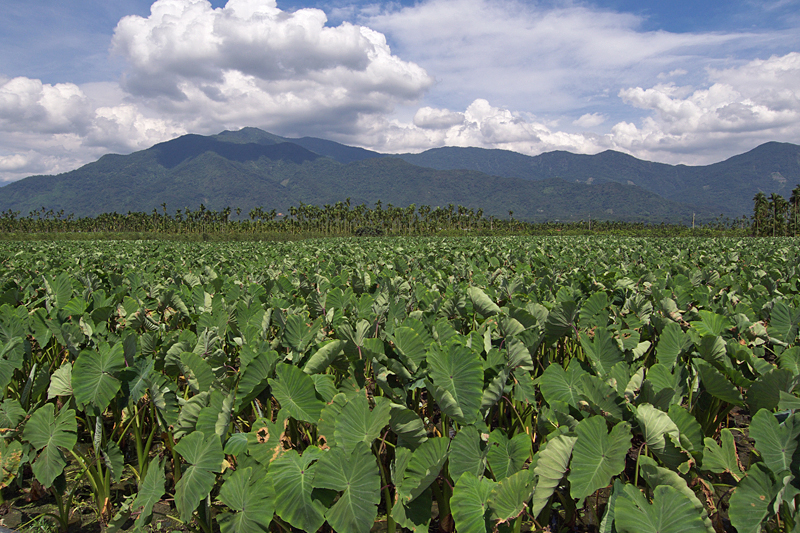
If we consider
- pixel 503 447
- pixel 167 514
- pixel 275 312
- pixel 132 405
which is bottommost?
pixel 167 514

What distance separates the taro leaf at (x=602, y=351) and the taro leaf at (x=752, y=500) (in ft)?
3.38

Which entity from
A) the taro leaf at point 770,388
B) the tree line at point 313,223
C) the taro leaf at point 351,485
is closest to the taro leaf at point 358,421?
the taro leaf at point 351,485

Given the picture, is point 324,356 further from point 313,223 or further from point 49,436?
point 313,223

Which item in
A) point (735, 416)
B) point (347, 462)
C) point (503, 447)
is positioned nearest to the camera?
point (347, 462)

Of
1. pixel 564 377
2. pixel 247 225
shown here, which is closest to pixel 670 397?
pixel 564 377

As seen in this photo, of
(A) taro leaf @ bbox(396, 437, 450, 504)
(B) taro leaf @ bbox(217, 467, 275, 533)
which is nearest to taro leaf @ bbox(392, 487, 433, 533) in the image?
(A) taro leaf @ bbox(396, 437, 450, 504)

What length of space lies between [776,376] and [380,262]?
8489 millimetres

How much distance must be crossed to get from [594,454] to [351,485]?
1.07 m

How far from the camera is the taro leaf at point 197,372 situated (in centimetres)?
255

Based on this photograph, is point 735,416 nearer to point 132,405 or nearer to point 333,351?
point 333,351

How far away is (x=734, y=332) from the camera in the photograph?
3.32 meters

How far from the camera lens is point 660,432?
1.85 meters

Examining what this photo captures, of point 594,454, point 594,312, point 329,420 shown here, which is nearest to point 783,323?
point 594,312

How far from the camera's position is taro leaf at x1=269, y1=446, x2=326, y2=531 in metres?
1.92
